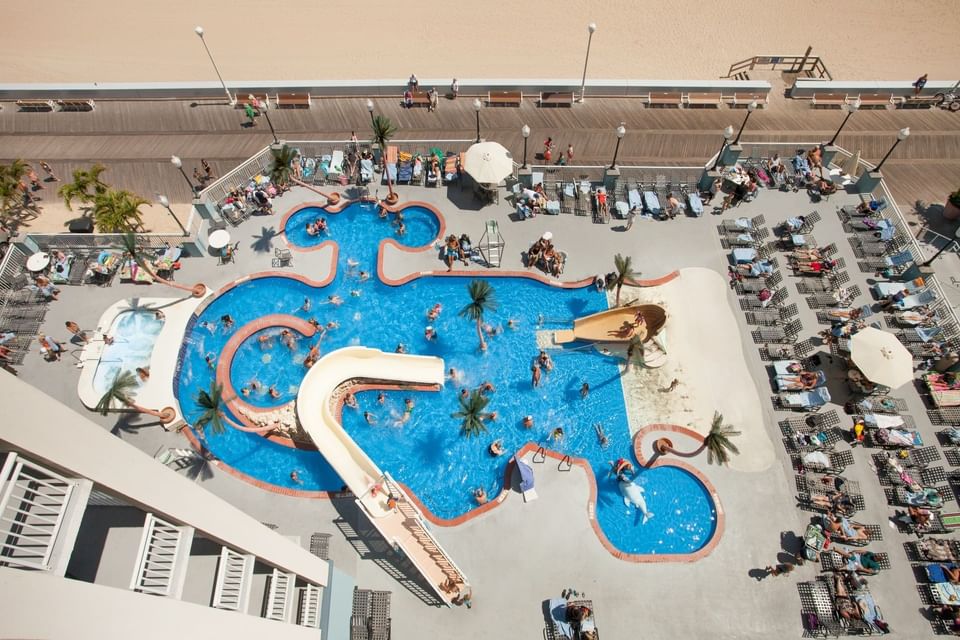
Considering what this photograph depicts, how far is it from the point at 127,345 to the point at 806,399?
3306 cm

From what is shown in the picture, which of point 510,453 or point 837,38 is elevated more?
point 837,38

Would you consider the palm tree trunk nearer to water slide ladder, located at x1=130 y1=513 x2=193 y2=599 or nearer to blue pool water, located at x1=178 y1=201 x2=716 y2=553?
blue pool water, located at x1=178 y1=201 x2=716 y2=553

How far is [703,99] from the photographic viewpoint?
35.7 metres

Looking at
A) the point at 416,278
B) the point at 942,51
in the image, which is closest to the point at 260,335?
the point at 416,278

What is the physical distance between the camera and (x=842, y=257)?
28375mm

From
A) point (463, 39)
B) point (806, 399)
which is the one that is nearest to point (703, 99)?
point (463, 39)

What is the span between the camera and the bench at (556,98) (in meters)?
35.8

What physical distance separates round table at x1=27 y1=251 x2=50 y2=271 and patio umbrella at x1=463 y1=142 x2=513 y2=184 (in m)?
23.2

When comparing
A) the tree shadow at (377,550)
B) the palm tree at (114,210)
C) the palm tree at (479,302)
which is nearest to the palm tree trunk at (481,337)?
the palm tree at (479,302)

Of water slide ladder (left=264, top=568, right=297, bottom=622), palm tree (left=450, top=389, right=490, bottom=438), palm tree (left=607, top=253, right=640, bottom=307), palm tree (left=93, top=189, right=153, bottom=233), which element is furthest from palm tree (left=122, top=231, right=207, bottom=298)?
palm tree (left=607, top=253, right=640, bottom=307)

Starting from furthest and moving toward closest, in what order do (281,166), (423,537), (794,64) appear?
(794,64) → (281,166) → (423,537)

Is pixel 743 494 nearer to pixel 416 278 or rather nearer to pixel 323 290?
pixel 416 278

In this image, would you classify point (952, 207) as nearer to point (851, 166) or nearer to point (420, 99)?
point (851, 166)

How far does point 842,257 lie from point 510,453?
840 inches
